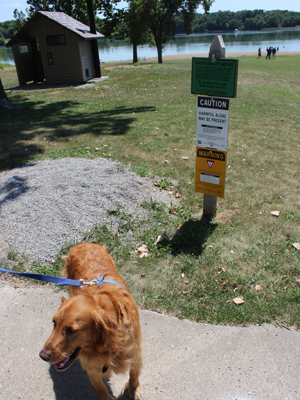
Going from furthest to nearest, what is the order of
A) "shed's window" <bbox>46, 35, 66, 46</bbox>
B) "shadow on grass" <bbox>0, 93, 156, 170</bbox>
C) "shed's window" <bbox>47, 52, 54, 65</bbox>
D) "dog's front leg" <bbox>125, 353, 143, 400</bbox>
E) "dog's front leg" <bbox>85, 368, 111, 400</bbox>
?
"shed's window" <bbox>47, 52, 54, 65</bbox> → "shed's window" <bbox>46, 35, 66, 46</bbox> → "shadow on grass" <bbox>0, 93, 156, 170</bbox> → "dog's front leg" <bbox>125, 353, 143, 400</bbox> → "dog's front leg" <bbox>85, 368, 111, 400</bbox>

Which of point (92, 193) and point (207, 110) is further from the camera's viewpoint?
point (92, 193)

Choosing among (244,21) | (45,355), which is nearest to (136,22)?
(45,355)

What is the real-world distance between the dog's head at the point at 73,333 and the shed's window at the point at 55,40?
1960 centimetres

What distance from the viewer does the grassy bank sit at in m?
3.44

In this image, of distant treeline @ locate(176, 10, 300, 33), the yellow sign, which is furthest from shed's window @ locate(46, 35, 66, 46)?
distant treeline @ locate(176, 10, 300, 33)

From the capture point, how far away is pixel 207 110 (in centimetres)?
416

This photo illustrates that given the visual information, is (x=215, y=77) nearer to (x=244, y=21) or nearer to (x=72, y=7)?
(x=72, y=7)

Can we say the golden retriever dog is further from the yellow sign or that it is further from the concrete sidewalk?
the yellow sign

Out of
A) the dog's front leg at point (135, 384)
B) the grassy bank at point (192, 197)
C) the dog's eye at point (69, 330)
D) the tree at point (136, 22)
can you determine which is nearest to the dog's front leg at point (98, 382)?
the dog's front leg at point (135, 384)

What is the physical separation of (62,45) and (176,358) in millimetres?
19523

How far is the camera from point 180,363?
2.69 meters

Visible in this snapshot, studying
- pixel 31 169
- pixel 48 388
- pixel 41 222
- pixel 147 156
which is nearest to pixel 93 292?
pixel 48 388

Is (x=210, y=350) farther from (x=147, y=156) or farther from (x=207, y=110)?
(x=147, y=156)

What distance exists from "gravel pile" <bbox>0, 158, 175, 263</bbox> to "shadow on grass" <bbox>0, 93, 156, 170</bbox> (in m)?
1.67
